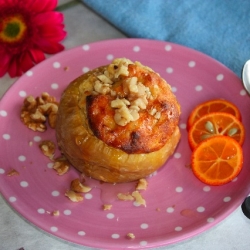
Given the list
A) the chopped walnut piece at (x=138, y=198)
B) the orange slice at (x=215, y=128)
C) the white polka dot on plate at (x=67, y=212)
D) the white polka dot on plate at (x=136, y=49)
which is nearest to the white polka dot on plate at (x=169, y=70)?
the white polka dot on plate at (x=136, y=49)

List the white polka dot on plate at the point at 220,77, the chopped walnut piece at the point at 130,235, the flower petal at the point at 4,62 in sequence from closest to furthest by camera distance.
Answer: the chopped walnut piece at the point at 130,235 < the white polka dot on plate at the point at 220,77 < the flower petal at the point at 4,62

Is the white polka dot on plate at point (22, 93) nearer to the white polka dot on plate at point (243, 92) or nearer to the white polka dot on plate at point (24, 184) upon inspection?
the white polka dot on plate at point (24, 184)

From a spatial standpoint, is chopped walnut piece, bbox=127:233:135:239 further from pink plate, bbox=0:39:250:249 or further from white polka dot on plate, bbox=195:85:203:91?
white polka dot on plate, bbox=195:85:203:91

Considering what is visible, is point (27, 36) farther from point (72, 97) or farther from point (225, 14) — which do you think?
point (225, 14)

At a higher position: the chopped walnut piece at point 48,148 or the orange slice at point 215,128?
the orange slice at point 215,128

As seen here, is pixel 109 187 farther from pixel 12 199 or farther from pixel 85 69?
pixel 85 69

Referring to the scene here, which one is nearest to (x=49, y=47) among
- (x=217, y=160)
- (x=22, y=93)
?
(x=22, y=93)
